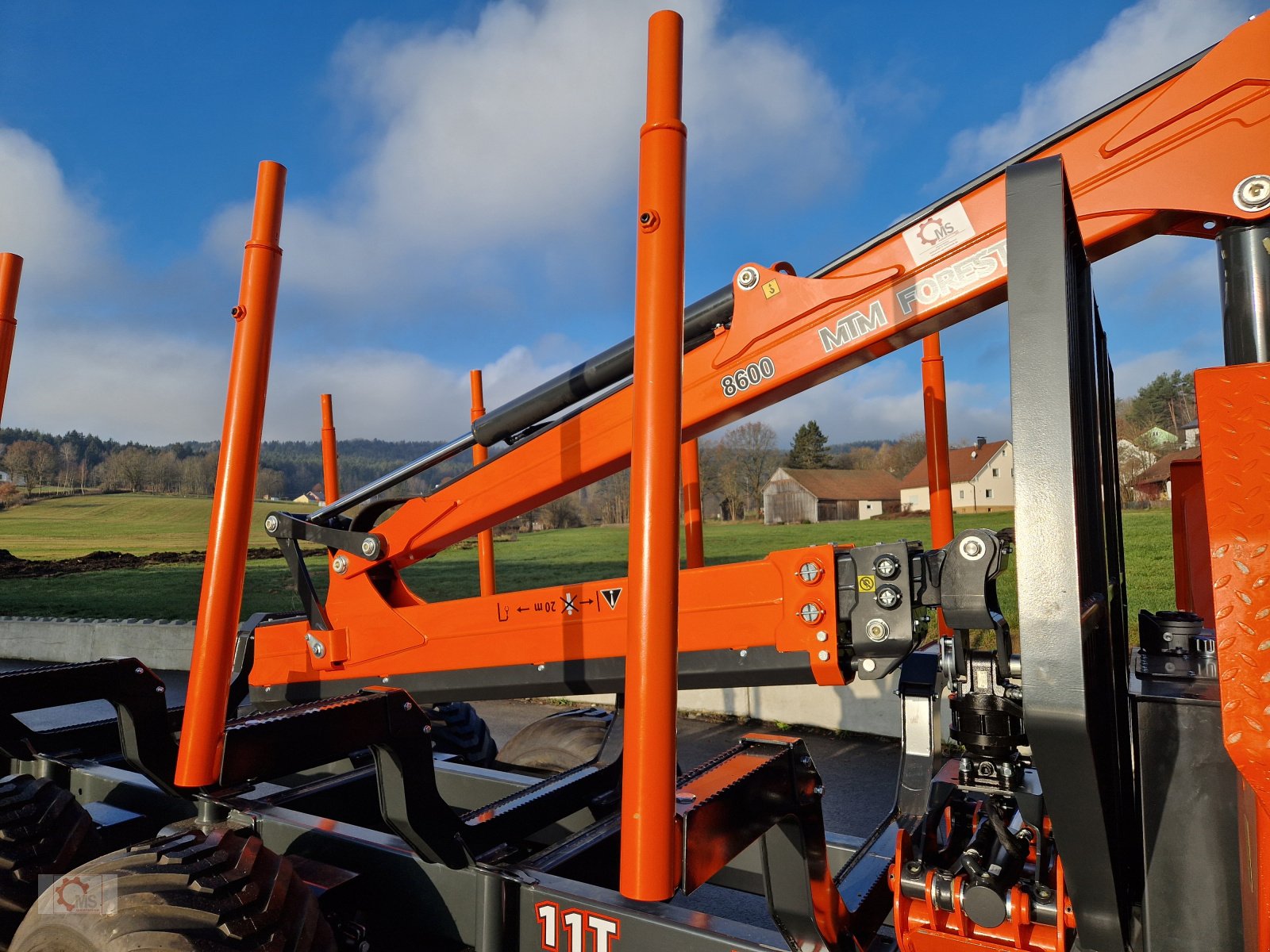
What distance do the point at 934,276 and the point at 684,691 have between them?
4.64 meters

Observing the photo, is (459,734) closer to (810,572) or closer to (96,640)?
(810,572)

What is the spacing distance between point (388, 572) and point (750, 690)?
4902mm

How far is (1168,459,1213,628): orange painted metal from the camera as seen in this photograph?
3.74m

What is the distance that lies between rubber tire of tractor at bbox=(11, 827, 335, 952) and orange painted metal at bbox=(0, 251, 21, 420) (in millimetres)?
2765

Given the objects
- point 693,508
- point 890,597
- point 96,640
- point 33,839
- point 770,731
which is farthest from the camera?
point 96,640

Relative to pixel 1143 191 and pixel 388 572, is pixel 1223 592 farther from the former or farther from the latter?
pixel 388 572

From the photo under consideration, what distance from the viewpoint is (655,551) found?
1.63 meters

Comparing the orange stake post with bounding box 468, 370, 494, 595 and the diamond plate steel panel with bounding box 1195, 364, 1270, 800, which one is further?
the orange stake post with bounding box 468, 370, 494, 595

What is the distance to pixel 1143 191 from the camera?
2.38m

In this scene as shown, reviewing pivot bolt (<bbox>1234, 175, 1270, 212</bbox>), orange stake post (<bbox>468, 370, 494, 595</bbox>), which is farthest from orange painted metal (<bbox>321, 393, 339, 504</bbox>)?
pivot bolt (<bbox>1234, 175, 1270, 212</bbox>)

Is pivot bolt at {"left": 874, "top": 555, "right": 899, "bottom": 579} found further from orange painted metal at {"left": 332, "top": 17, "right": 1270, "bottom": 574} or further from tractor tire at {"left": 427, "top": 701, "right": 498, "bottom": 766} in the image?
tractor tire at {"left": 427, "top": 701, "right": 498, "bottom": 766}

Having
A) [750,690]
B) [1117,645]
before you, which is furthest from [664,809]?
[750,690]

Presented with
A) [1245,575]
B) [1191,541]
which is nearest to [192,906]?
[1245,575]

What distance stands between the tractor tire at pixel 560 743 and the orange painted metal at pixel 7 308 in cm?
Answer: 321
